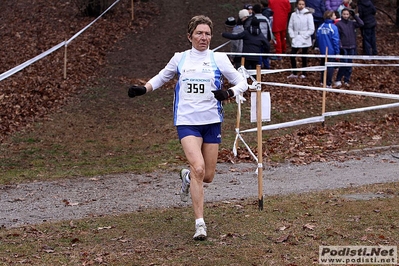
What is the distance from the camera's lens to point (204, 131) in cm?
734

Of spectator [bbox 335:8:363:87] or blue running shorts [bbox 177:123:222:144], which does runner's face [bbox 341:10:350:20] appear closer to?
spectator [bbox 335:8:363:87]

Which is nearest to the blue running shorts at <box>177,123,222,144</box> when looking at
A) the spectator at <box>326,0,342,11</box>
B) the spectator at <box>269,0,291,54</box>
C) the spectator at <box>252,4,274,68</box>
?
the spectator at <box>252,4,274,68</box>

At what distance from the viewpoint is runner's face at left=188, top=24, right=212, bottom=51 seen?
719 centimetres

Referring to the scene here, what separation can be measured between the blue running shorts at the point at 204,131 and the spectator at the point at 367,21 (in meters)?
14.2

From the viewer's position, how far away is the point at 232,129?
14.6 meters

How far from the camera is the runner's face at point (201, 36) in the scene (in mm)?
7188

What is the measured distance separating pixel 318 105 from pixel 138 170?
639cm

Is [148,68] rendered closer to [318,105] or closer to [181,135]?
[318,105]

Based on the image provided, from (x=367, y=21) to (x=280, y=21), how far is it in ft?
9.41

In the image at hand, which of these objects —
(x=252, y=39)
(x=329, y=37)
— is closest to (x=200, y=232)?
(x=252, y=39)

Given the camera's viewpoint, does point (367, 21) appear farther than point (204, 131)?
Yes

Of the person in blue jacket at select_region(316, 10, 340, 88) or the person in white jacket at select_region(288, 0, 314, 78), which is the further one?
the person in white jacket at select_region(288, 0, 314, 78)

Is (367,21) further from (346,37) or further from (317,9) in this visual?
(346,37)

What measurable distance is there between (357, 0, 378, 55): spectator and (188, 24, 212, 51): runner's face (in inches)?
560
